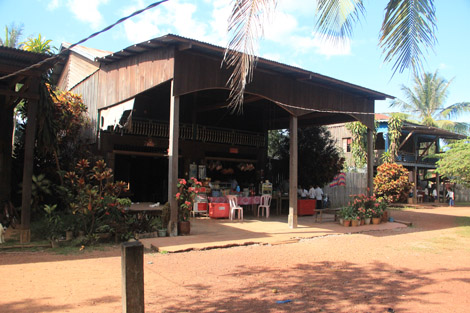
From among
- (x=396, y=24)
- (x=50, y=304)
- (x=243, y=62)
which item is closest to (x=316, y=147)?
(x=396, y=24)

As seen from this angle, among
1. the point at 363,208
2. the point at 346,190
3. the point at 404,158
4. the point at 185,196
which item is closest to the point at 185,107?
the point at 185,196

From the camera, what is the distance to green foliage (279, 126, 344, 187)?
57.1ft

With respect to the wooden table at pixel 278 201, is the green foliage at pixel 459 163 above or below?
above

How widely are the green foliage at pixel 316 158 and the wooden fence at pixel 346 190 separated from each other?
2.95m

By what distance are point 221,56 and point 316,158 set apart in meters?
9.04

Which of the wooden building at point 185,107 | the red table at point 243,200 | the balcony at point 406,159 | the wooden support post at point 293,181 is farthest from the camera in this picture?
the balcony at point 406,159

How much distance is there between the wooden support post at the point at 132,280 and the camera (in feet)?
9.41

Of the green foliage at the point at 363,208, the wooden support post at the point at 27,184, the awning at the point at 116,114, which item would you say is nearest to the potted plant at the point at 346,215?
the green foliage at the point at 363,208

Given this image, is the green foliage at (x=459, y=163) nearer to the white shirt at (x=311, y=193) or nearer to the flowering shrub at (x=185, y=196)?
the white shirt at (x=311, y=193)

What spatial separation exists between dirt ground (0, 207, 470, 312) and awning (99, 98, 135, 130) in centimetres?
424

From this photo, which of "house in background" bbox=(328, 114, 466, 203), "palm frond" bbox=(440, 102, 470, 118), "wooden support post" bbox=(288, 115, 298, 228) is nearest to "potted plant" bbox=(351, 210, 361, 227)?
"wooden support post" bbox=(288, 115, 298, 228)

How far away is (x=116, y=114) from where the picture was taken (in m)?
11.1

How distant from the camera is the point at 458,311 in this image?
449 cm

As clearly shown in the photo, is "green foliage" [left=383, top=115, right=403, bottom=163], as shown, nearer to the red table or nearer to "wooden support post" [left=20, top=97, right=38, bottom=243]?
the red table
